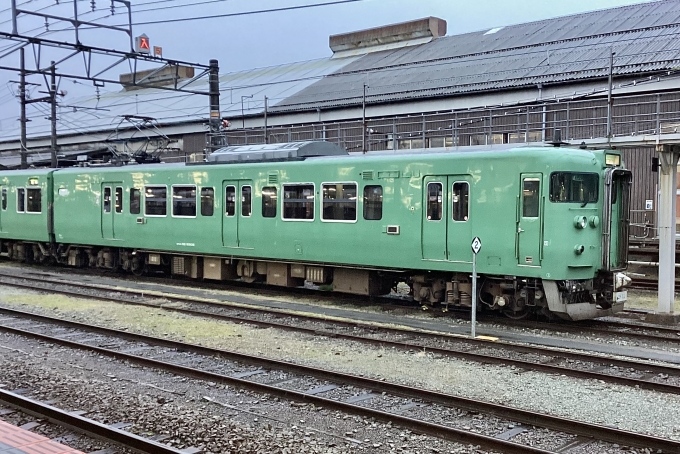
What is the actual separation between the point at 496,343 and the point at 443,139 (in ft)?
53.3

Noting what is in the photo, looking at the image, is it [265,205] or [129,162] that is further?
[129,162]

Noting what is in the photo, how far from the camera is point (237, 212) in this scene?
688 inches

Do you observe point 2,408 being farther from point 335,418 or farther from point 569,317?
point 569,317

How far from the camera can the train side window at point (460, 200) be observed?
13320mm

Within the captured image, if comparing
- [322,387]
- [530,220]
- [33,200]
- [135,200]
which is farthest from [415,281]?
[33,200]

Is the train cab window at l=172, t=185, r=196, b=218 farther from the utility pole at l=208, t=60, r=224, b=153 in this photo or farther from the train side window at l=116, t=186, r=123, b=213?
the utility pole at l=208, t=60, r=224, b=153

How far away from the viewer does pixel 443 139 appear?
26.3 metres

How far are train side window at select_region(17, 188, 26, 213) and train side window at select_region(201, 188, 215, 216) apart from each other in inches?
386

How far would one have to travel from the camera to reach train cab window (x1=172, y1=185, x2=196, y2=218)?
730 inches

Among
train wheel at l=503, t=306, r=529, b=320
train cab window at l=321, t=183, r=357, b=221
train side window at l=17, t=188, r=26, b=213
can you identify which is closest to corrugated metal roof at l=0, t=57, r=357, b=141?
train side window at l=17, t=188, r=26, b=213

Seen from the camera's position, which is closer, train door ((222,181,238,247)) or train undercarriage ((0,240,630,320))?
train undercarriage ((0,240,630,320))

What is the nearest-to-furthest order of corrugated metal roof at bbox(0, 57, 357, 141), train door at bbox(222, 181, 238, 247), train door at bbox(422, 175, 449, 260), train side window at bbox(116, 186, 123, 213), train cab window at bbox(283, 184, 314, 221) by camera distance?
1. train door at bbox(422, 175, 449, 260)
2. train cab window at bbox(283, 184, 314, 221)
3. train door at bbox(222, 181, 238, 247)
4. train side window at bbox(116, 186, 123, 213)
5. corrugated metal roof at bbox(0, 57, 357, 141)

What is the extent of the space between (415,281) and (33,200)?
Answer: 51.0ft

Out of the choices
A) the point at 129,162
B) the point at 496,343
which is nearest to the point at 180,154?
the point at 129,162
